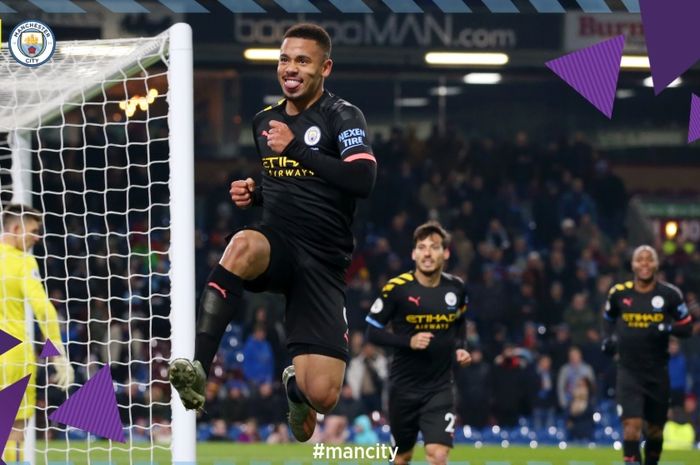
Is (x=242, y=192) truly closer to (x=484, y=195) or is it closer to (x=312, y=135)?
(x=312, y=135)

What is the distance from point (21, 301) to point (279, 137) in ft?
13.9

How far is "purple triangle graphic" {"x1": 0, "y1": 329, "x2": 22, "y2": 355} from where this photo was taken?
31.3 feet

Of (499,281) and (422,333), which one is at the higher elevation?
(499,281)

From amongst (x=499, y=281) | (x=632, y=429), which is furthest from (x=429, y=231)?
(x=499, y=281)

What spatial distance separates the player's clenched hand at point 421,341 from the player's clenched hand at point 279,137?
3.89 m

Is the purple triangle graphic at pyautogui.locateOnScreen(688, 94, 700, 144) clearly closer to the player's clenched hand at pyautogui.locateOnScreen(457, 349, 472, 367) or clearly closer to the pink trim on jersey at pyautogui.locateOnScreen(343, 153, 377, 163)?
the player's clenched hand at pyautogui.locateOnScreen(457, 349, 472, 367)

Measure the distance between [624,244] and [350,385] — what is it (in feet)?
21.0

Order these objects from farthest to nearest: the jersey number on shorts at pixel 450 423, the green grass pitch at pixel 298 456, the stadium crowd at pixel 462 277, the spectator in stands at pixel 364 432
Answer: the stadium crowd at pixel 462 277 → the spectator in stands at pixel 364 432 → the green grass pitch at pixel 298 456 → the jersey number on shorts at pixel 450 423

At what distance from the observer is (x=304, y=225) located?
20.7 feet

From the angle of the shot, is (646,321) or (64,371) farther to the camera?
(646,321)

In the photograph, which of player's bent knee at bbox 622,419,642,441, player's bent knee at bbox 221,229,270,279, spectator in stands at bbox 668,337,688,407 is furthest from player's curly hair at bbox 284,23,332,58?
spectator in stands at bbox 668,337,688,407

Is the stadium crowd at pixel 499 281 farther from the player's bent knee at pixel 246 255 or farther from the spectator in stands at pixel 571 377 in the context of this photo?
the player's bent knee at pixel 246 255

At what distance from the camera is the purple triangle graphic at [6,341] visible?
9.55m
